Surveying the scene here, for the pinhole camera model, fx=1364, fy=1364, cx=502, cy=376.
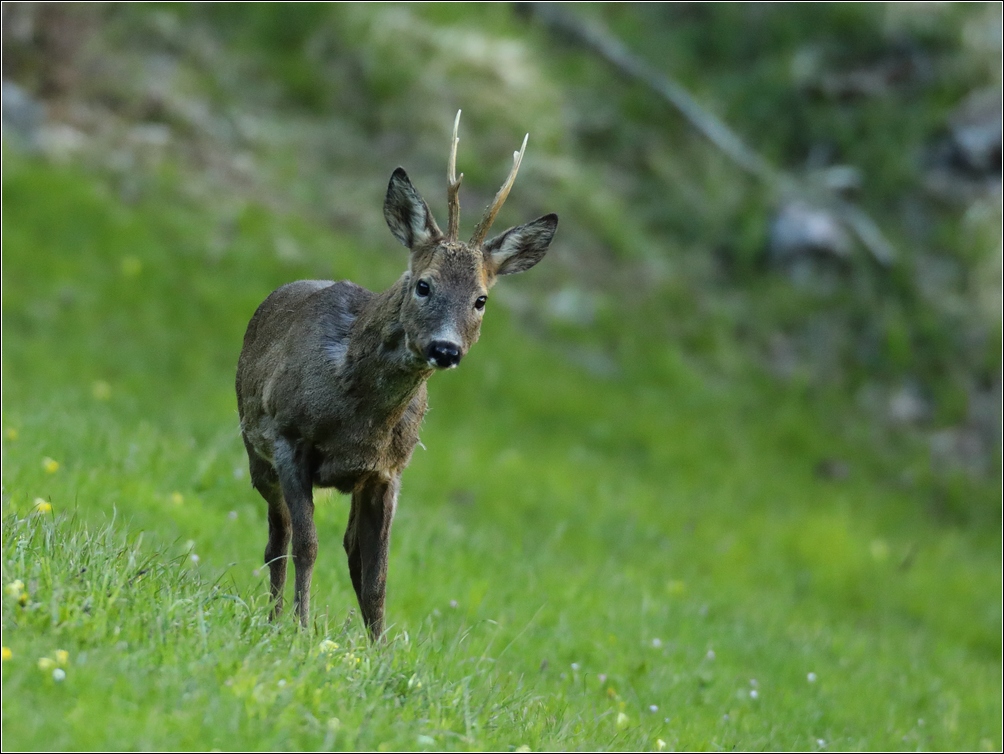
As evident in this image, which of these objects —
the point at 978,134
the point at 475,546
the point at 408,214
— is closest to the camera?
the point at 408,214

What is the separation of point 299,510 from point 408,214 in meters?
1.62

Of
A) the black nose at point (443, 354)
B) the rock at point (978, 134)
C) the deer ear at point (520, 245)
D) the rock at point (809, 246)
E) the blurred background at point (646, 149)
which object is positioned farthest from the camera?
the rock at point (978, 134)

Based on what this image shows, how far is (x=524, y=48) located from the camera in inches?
855

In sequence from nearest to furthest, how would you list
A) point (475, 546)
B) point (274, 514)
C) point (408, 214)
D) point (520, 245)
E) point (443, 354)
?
point (443, 354) < point (408, 214) < point (520, 245) < point (274, 514) < point (475, 546)

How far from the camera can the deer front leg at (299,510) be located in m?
6.90

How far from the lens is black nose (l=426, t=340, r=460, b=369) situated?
6.28 m

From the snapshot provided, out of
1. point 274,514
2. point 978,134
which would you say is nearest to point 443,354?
point 274,514

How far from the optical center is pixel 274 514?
7.69 metres

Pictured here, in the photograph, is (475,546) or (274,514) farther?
(475,546)

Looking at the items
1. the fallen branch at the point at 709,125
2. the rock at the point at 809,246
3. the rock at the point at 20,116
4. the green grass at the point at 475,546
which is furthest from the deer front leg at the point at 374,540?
the fallen branch at the point at 709,125

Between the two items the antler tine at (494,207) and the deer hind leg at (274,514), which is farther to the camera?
the deer hind leg at (274,514)

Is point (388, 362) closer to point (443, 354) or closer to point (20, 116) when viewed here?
point (443, 354)

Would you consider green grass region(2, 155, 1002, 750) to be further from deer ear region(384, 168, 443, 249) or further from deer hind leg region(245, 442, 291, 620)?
deer ear region(384, 168, 443, 249)

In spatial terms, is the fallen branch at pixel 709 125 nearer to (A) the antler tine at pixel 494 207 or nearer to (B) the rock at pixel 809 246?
(B) the rock at pixel 809 246
